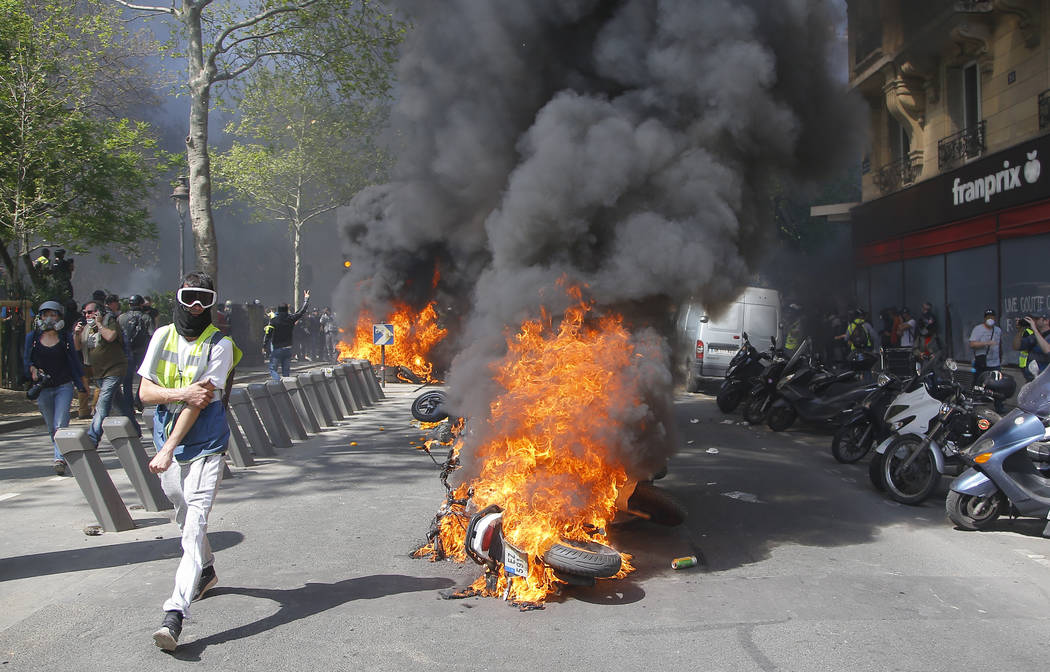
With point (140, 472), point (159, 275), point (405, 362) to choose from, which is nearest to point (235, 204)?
point (159, 275)

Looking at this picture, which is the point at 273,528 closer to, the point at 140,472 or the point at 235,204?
the point at 140,472

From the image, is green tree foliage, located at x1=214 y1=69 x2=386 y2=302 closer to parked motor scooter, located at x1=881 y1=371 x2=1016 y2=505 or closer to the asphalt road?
the asphalt road

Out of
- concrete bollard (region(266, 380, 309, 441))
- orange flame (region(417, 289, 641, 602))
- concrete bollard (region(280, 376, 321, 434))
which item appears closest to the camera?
orange flame (region(417, 289, 641, 602))

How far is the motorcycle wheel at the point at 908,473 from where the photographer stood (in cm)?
717

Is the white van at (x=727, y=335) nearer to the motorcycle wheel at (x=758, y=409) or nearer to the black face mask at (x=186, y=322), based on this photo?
the motorcycle wheel at (x=758, y=409)

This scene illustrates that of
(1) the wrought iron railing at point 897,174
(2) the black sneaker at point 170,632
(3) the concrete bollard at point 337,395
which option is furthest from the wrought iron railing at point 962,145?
(2) the black sneaker at point 170,632

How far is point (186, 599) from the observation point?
406 centimetres

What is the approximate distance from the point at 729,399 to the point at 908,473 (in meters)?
5.82

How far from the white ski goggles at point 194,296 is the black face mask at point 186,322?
1.4 inches

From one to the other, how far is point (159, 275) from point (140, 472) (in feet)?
224

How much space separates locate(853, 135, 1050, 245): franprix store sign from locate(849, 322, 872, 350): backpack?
10.9 feet

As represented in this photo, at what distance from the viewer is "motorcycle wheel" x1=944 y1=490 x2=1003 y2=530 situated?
648 cm

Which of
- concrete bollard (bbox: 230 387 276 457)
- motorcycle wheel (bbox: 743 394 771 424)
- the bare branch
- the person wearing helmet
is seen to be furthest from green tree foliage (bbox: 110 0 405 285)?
motorcycle wheel (bbox: 743 394 771 424)

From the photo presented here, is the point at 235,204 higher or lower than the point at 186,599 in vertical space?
higher
